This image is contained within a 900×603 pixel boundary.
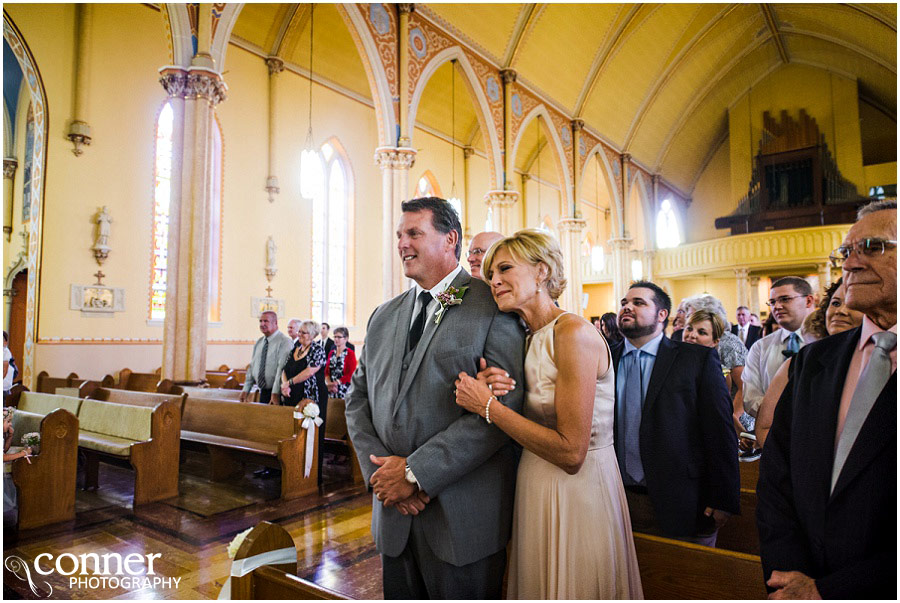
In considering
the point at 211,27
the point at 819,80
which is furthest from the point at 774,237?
the point at 211,27

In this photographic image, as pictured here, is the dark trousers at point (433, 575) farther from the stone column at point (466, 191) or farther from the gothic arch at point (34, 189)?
the stone column at point (466, 191)

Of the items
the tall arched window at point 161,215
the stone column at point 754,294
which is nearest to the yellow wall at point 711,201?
the stone column at point 754,294

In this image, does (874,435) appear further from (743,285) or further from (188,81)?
(743,285)

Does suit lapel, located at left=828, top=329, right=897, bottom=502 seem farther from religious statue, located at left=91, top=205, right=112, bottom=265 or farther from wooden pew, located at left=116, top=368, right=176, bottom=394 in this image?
religious statue, located at left=91, top=205, right=112, bottom=265

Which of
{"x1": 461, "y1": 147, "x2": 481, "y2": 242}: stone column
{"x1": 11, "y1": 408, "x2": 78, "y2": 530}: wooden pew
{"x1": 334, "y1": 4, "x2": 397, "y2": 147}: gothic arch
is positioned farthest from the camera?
{"x1": 461, "y1": 147, "x2": 481, "y2": 242}: stone column

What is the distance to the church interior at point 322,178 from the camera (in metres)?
4.43

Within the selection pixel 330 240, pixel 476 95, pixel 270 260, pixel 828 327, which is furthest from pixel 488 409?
pixel 330 240

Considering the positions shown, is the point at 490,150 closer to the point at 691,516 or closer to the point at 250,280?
the point at 250,280

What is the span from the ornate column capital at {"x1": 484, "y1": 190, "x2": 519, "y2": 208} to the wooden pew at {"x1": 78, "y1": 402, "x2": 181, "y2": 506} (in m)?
8.54

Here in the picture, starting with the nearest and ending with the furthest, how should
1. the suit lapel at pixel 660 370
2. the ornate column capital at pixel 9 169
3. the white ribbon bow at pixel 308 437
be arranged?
the suit lapel at pixel 660 370 → the white ribbon bow at pixel 308 437 → the ornate column capital at pixel 9 169

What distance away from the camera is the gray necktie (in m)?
1.24

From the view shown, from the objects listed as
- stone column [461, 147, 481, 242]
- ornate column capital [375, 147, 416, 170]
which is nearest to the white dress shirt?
ornate column capital [375, 147, 416, 170]

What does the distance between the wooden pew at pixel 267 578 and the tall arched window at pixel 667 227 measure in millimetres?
20822

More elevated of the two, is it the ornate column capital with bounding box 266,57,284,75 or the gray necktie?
the ornate column capital with bounding box 266,57,284,75
